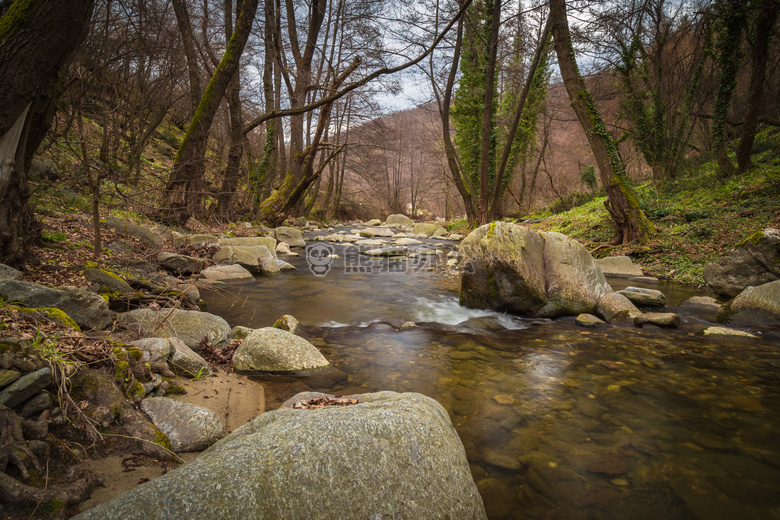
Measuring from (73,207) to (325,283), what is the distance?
4.80m

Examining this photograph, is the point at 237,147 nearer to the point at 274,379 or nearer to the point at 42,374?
the point at 274,379

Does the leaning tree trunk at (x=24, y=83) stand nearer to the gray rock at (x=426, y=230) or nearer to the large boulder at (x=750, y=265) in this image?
the large boulder at (x=750, y=265)

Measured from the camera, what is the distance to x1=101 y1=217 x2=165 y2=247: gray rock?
21.1ft

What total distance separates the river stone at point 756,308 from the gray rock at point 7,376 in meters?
7.56

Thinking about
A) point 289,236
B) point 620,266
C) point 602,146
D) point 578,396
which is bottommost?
point 578,396

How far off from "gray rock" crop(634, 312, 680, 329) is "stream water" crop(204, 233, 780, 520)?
0.52ft

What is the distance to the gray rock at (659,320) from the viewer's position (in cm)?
511

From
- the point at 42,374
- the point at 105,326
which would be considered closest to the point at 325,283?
the point at 105,326

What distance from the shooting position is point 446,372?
3838 mm

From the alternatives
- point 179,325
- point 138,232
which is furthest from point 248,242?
point 179,325

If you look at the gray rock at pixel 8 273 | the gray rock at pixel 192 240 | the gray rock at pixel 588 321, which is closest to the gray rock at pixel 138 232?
the gray rock at pixel 192 240

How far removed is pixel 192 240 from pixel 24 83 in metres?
5.42

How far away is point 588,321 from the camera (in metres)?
5.37

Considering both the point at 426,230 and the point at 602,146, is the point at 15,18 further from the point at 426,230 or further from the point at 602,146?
the point at 426,230
